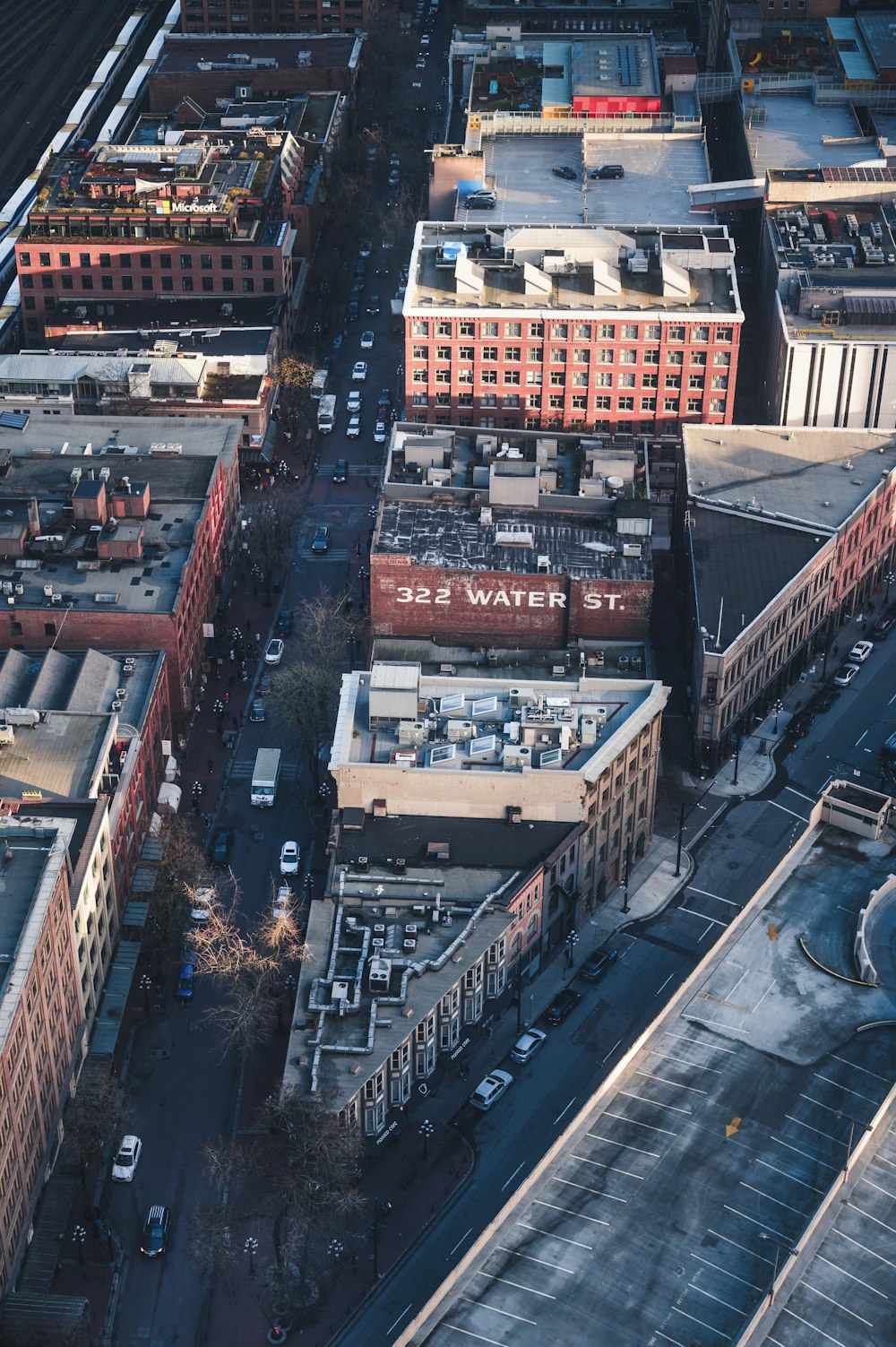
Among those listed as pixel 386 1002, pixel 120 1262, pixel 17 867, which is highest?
pixel 17 867

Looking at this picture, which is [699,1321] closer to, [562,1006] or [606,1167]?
[606,1167]

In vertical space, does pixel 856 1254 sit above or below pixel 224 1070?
above

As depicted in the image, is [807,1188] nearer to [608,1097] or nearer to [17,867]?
[608,1097]

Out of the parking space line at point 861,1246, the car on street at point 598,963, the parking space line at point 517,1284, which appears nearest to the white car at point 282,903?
the car on street at point 598,963

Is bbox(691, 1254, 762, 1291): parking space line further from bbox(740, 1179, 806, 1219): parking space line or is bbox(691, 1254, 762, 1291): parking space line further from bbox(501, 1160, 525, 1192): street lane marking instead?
bbox(501, 1160, 525, 1192): street lane marking

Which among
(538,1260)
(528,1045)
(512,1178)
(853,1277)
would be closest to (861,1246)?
(853,1277)

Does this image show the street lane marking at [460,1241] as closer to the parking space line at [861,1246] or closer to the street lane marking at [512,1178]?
the street lane marking at [512,1178]

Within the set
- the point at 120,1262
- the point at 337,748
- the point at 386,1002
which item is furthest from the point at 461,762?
the point at 120,1262
